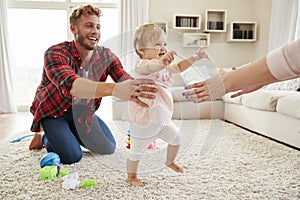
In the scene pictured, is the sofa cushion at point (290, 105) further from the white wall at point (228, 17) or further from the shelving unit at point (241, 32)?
the shelving unit at point (241, 32)

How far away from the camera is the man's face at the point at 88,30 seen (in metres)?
1.55

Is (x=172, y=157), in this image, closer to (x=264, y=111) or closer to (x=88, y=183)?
(x=88, y=183)

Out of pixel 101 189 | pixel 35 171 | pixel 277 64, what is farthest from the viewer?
pixel 35 171

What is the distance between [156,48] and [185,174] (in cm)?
61

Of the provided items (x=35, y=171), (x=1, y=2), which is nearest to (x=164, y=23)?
(x=1, y=2)

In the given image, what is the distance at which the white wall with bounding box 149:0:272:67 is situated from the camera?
4.30 metres

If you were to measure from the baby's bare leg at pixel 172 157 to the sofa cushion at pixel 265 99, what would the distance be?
1.05 m

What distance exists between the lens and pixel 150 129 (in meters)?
1.25

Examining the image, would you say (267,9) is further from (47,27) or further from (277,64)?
(277,64)

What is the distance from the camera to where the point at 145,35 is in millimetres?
1235

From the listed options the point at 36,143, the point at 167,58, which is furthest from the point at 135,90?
the point at 36,143

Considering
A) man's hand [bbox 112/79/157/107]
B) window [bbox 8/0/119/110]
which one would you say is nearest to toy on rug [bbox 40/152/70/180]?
man's hand [bbox 112/79/157/107]

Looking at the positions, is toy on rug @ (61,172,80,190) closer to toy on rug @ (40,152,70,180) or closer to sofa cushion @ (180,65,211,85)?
toy on rug @ (40,152,70,180)

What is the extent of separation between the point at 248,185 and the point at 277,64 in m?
0.74
